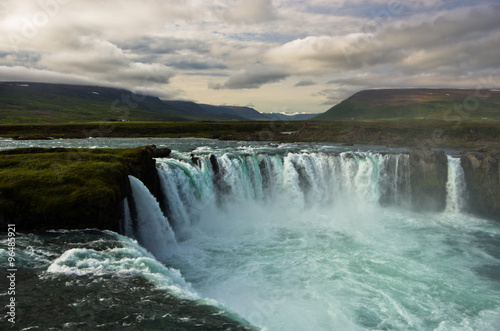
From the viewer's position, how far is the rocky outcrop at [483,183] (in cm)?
3925

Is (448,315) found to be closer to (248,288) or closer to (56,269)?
(248,288)

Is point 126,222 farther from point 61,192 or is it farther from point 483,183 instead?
point 483,183

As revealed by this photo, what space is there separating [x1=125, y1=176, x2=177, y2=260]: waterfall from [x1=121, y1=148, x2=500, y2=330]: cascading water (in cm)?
55

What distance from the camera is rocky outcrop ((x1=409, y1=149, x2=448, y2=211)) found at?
137 ft

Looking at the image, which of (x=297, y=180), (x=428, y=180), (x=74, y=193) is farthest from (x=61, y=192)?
(x=428, y=180)

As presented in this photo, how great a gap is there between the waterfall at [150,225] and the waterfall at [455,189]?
36822 millimetres

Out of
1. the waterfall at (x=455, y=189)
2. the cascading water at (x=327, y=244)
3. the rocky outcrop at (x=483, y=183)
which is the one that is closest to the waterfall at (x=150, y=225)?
the cascading water at (x=327, y=244)

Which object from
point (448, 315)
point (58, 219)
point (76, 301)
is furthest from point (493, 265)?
point (58, 219)

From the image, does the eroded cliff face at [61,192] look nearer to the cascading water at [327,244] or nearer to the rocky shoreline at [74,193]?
the rocky shoreline at [74,193]

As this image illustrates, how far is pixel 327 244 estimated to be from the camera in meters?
28.1

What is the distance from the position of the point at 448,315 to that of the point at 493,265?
10879 millimetres

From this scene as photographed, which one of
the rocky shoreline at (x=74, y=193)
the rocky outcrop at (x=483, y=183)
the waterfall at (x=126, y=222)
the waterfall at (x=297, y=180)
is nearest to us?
the rocky shoreline at (x=74, y=193)

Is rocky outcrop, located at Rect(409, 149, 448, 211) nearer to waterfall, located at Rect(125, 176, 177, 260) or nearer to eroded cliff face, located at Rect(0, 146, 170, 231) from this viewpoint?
waterfall, located at Rect(125, 176, 177, 260)

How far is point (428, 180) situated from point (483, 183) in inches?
249
